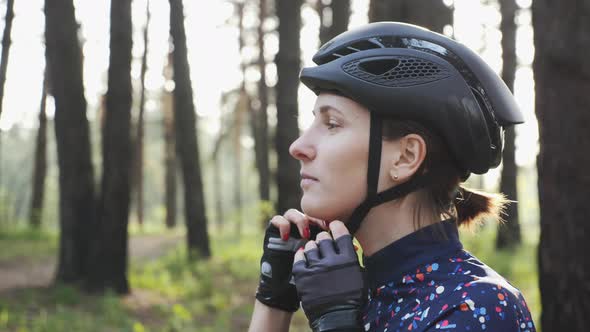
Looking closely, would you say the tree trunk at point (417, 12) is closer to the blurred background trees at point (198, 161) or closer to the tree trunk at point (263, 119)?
the blurred background trees at point (198, 161)

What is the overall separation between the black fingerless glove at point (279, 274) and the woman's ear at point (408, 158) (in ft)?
1.50

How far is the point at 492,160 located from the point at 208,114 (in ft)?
119

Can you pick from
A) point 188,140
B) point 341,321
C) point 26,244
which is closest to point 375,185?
point 341,321

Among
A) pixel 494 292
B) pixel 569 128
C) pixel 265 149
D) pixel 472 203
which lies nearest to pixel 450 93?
pixel 472 203

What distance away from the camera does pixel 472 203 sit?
8.41ft

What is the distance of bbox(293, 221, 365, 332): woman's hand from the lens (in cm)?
204

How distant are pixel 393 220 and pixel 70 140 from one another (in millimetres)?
9563

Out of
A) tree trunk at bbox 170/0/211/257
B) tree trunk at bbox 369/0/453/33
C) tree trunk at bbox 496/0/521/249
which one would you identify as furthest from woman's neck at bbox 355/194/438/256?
tree trunk at bbox 170/0/211/257

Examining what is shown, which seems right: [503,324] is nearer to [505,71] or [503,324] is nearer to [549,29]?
[549,29]

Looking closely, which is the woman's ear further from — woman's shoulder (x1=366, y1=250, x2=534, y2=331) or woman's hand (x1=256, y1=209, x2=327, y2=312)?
woman's hand (x1=256, y1=209, x2=327, y2=312)

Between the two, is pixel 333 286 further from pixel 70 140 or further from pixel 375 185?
pixel 70 140

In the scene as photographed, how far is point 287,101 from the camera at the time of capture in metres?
10.2

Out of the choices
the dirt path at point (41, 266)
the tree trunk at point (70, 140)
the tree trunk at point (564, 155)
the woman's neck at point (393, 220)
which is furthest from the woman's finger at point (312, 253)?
the dirt path at point (41, 266)

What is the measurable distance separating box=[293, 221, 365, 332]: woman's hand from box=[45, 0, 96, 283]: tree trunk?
31.2 feet
